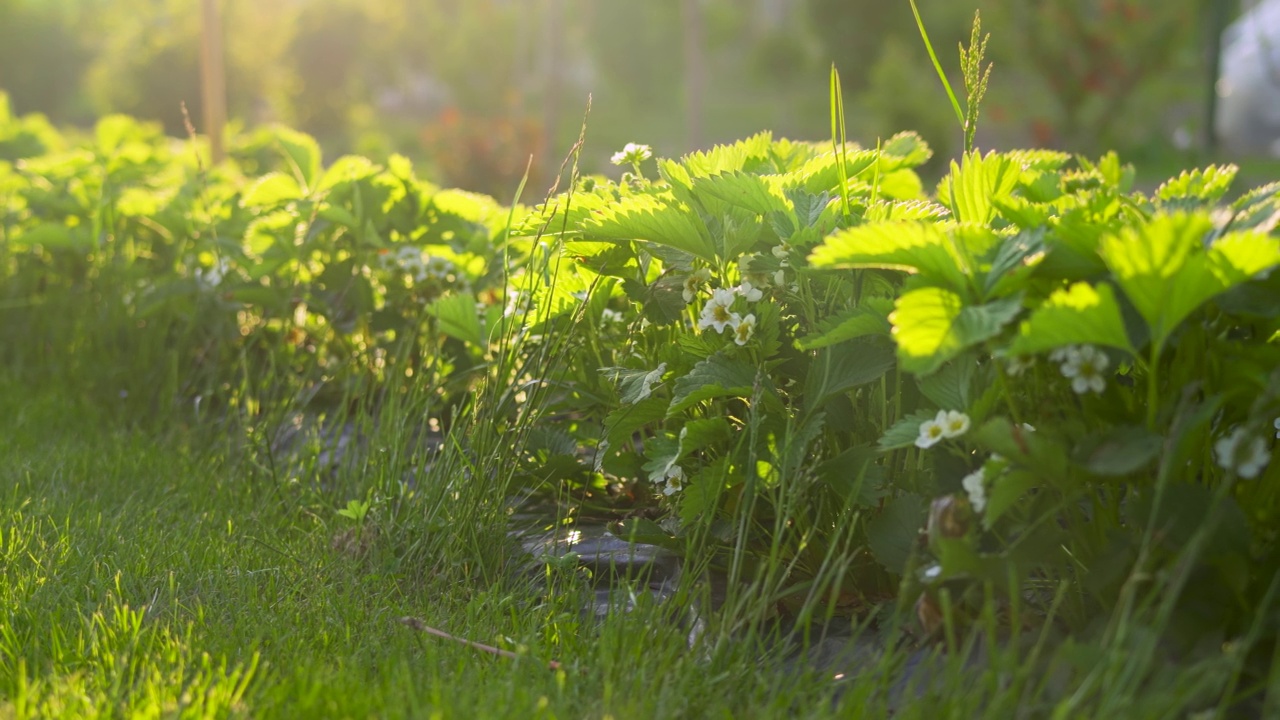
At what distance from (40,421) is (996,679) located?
2599mm

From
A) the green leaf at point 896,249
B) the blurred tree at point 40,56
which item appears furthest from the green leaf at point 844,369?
the blurred tree at point 40,56

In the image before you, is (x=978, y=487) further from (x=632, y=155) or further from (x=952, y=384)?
(x=632, y=155)

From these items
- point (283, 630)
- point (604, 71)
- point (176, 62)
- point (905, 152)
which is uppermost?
point (604, 71)

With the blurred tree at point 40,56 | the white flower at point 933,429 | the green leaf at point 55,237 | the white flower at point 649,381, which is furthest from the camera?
the blurred tree at point 40,56

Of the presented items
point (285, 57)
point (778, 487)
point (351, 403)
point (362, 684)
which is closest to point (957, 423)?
point (778, 487)

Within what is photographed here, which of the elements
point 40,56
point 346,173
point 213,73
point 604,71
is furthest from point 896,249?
point 40,56

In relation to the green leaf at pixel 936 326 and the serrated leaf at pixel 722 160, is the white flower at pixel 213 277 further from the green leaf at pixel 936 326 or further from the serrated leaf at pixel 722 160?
the green leaf at pixel 936 326

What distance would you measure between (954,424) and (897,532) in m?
0.21

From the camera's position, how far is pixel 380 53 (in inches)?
715

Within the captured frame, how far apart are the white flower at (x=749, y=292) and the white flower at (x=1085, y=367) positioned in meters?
0.51

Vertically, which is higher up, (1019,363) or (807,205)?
(807,205)

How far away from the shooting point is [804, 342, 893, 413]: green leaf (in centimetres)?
172

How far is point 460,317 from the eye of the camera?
237 centimetres

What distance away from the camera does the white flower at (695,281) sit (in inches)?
78.2
